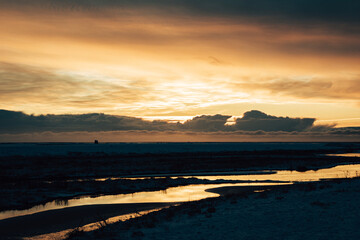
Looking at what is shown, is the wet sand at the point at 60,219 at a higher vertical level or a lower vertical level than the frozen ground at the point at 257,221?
lower

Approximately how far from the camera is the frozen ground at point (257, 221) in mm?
13438

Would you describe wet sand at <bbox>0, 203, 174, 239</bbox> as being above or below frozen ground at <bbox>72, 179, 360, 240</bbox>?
below

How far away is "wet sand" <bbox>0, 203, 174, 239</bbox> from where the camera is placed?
16998 mm

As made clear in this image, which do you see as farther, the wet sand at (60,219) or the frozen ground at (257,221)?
the wet sand at (60,219)

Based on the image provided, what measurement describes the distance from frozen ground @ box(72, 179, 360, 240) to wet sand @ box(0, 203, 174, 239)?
3.45 metres

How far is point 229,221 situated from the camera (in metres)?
15.7

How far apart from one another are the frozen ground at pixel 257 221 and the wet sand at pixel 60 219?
3447 mm

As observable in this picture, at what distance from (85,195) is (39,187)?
6640mm

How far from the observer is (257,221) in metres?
15.3

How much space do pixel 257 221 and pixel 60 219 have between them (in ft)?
39.5

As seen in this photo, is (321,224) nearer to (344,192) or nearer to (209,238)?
(209,238)

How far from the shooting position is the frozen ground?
1344 cm

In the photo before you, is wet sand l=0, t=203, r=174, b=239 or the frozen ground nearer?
the frozen ground

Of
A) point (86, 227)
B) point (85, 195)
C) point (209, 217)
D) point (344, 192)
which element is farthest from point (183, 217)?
point (85, 195)
